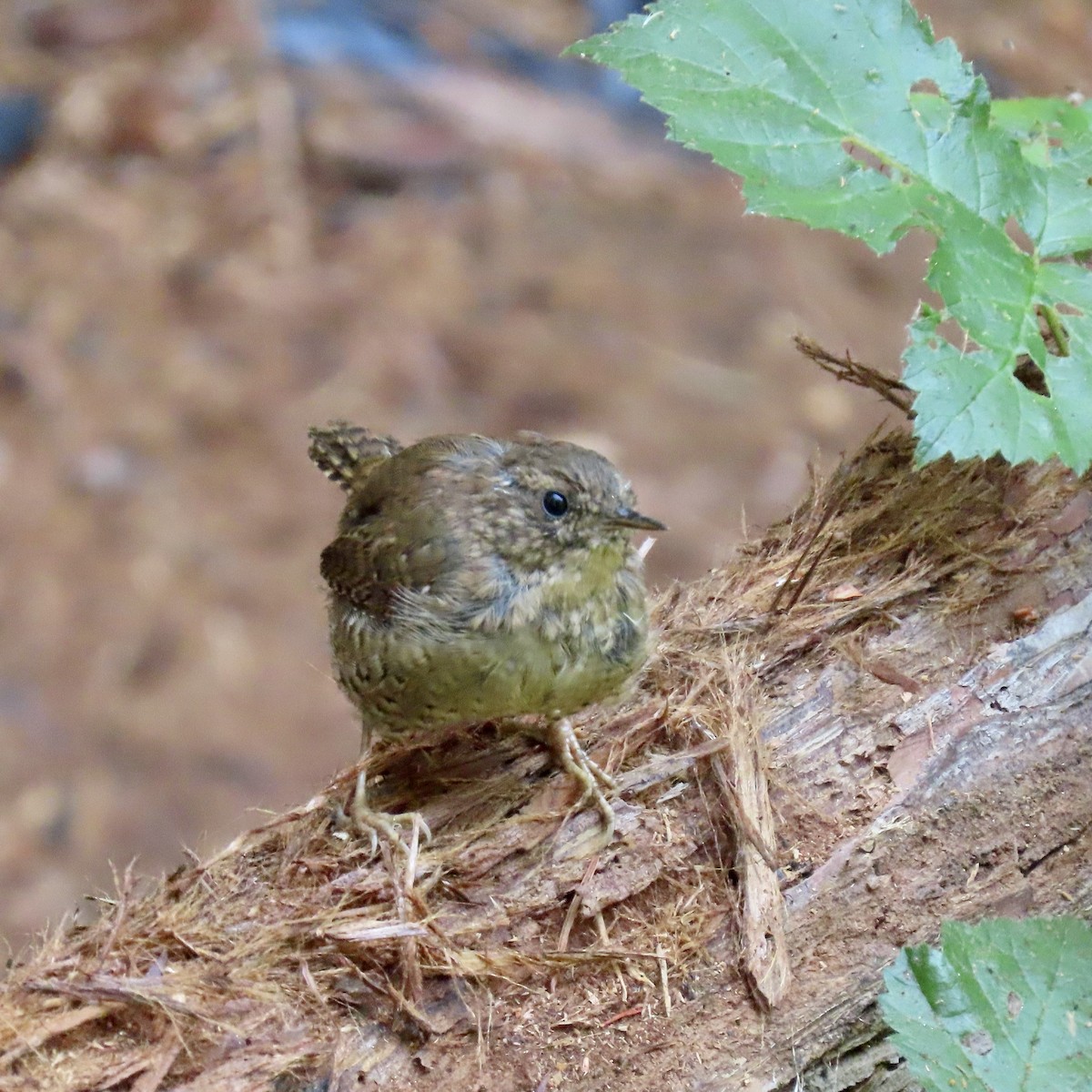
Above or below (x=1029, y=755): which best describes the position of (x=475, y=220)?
above

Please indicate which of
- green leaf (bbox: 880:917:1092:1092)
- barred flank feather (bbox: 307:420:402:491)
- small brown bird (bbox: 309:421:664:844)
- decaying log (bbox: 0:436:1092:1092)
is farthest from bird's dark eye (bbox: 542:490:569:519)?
green leaf (bbox: 880:917:1092:1092)

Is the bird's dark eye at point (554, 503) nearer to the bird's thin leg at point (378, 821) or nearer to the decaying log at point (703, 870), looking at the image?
the decaying log at point (703, 870)

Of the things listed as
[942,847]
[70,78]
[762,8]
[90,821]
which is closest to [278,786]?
[90,821]

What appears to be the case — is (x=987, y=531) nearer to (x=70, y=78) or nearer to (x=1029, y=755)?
(x=1029, y=755)

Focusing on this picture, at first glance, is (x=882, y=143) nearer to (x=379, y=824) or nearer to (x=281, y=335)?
(x=379, y=824)

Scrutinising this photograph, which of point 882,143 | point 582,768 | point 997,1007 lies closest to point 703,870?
point 582,768

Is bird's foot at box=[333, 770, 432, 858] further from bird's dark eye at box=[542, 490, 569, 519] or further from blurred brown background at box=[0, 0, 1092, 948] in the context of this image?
blurred brown background at box=[0, 0, 1092, 948]

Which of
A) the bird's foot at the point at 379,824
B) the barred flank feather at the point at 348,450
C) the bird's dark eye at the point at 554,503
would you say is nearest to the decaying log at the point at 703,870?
the bird's foot at the point at 379,824
